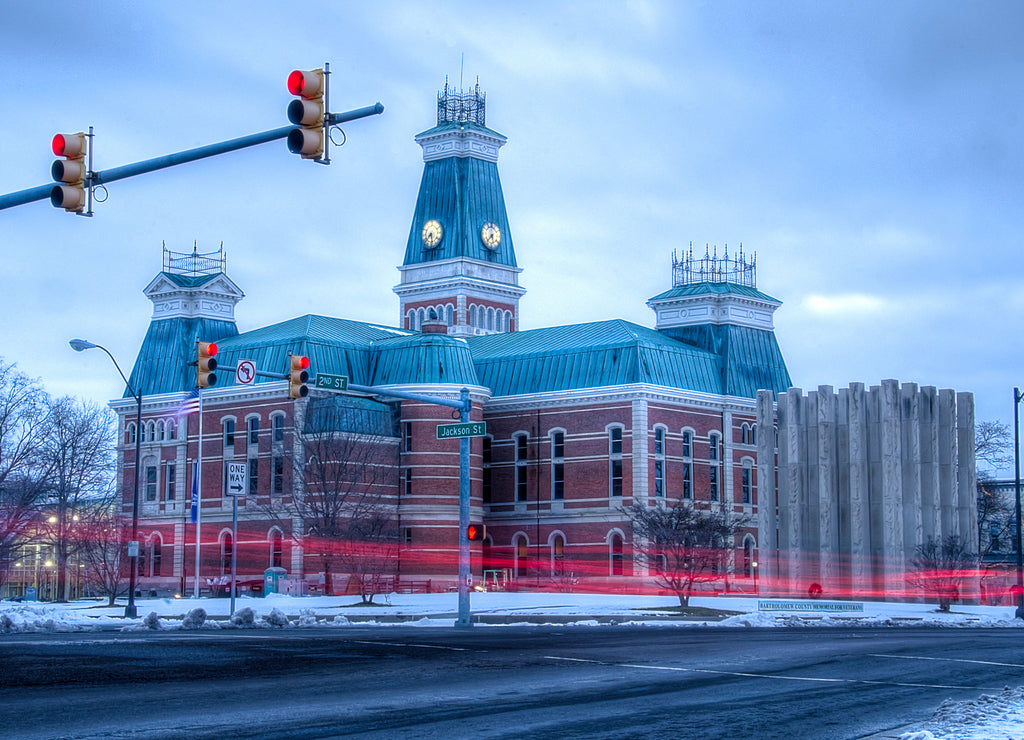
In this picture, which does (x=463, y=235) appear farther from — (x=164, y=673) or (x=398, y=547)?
(x=164, y=673)

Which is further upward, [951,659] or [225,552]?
[225,552]

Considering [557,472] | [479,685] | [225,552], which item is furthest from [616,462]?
[479,685]

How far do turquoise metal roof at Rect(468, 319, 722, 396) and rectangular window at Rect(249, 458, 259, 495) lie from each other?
14.3 metres

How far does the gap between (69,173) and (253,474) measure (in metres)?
64.1

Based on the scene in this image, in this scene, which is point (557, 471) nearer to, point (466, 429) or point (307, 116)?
point (466, 429)

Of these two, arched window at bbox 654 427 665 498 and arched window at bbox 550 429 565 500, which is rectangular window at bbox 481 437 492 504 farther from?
arched window at bbox 654 427 665 498

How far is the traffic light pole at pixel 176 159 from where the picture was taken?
1823cm

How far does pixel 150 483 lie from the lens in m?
88.2

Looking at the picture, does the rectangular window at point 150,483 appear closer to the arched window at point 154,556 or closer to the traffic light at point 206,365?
the arched window at point 154,556

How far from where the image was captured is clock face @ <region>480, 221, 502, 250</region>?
323 feet

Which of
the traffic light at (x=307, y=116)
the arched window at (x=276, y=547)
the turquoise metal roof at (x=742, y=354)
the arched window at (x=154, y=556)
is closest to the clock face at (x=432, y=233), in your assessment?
the turquoise metal roof at (x=742, y=354)

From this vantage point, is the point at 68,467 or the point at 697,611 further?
the point at 68,467

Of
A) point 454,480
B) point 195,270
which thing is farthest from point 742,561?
point 195,270

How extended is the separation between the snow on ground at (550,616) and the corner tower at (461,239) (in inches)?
1360
